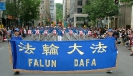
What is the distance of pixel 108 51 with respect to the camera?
10391mm

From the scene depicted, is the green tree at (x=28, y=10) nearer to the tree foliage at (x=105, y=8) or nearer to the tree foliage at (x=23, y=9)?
the tree foliage at (x=23, y=9)

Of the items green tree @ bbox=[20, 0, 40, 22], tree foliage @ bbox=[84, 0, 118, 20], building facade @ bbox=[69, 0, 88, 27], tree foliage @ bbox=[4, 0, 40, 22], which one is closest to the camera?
tree foliage @ bbox=[84, 0, 118, 20]

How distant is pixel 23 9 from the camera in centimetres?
6359

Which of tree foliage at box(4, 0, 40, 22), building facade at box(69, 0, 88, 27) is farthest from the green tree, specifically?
building facade at box(69, 0, 88, 27)

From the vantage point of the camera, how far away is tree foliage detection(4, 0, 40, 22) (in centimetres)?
5739

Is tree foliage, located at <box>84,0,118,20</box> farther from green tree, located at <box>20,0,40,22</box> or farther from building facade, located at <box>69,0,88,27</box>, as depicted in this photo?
building facade, located at <box>69,0,88,27</box>

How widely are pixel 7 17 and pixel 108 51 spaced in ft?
166

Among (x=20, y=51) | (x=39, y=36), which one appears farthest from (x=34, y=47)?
(x=39, y=36)

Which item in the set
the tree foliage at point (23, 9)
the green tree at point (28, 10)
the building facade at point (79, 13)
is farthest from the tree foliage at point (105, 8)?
the building facade at point (79, 13)

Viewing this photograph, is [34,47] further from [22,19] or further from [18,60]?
[22,19]

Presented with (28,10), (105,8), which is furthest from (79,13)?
(105,8)

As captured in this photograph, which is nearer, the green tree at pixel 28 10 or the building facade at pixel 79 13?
the green tree at pixel 28 10

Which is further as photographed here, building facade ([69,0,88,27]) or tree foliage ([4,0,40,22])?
building facade ([69,0,88,27])

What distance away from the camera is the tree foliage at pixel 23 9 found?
5739 cm
